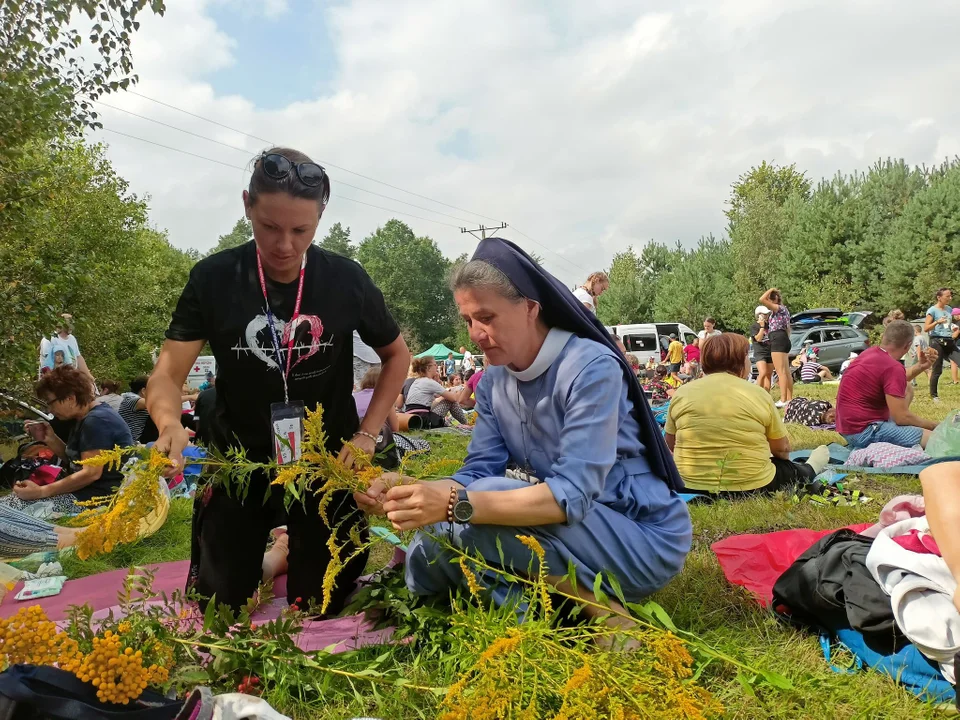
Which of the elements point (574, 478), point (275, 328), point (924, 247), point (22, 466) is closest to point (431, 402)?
point (22, 466)

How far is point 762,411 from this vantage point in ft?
14.7

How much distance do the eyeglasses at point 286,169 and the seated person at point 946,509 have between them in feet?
6.71

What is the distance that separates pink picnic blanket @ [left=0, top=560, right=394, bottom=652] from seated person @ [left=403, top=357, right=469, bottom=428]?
5.87 meters

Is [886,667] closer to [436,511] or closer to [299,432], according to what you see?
[436,511]

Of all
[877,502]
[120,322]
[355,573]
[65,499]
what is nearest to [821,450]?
[877,502]

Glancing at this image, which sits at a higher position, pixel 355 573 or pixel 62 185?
pixel 62 185

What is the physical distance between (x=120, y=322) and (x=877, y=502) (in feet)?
71.6

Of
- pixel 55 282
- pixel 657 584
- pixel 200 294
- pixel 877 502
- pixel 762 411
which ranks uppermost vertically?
pixel 55 282

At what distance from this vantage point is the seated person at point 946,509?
1758 mm

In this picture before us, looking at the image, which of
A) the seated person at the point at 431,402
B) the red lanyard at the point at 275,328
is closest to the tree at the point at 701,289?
the seated person at the point at 431,402

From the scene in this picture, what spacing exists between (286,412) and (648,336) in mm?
30942

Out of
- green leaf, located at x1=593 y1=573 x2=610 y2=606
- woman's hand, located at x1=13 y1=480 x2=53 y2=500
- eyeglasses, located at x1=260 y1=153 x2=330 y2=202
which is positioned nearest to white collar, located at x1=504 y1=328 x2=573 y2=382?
green leaf, located at x1=593 y1=573 x2=610 y2=606

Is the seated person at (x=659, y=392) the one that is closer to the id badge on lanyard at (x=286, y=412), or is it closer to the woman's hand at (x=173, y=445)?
the id badge on lanyard at (x=286, y=412)

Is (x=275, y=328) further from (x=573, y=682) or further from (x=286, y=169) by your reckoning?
(x=573, y=682)
